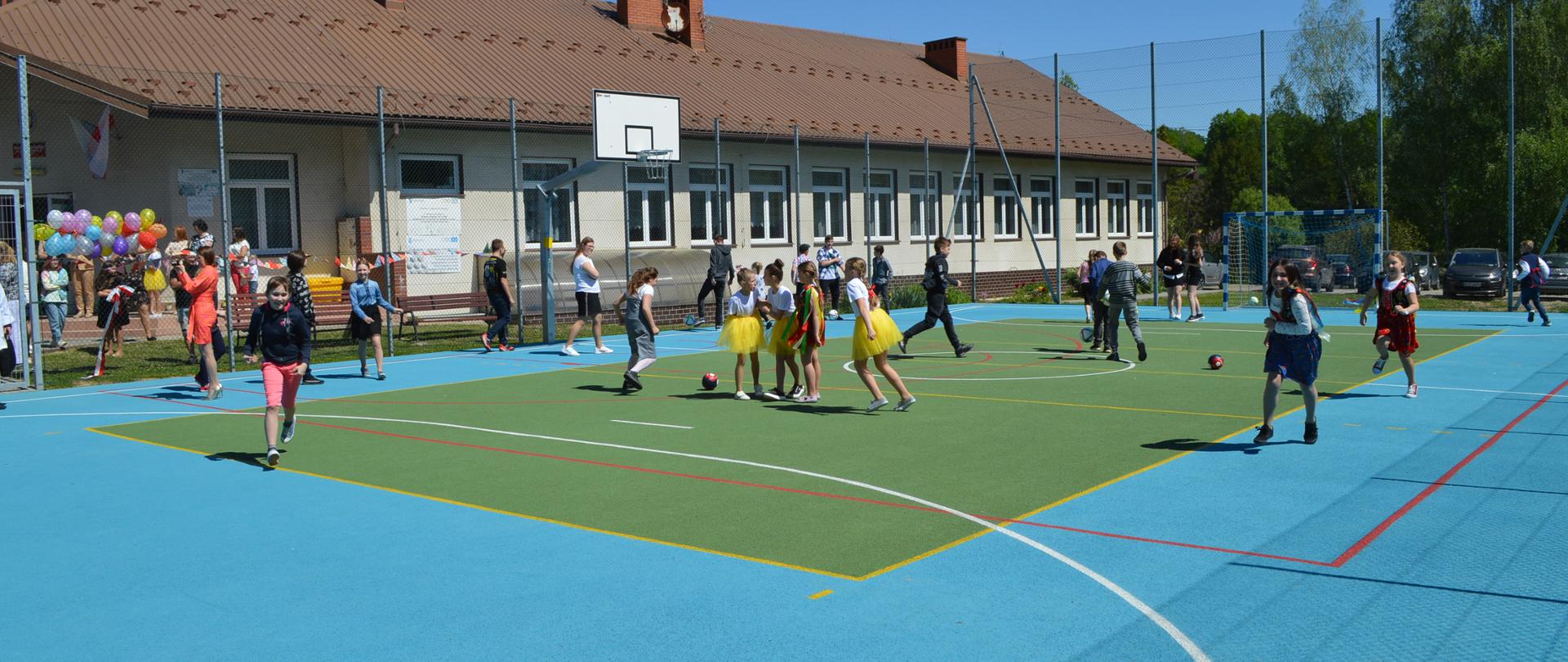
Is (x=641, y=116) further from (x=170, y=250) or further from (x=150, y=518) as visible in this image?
(x=150, y=518)

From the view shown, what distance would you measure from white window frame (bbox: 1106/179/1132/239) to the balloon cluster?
31.0 m

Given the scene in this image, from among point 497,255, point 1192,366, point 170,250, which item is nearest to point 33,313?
point 170,250

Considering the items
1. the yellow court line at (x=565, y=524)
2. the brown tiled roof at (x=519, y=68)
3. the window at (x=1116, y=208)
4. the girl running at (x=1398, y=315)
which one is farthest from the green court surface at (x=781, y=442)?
the window at (x=1116, y=208)

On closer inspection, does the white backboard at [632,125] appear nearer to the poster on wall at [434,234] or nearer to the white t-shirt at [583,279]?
the white t-shirt at [583,279]

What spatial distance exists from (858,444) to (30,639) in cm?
672

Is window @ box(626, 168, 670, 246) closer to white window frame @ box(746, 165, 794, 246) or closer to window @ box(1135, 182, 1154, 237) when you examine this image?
white window frame @ box(746, 165, 794, 246)

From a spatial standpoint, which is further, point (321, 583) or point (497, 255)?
point (497, 255)

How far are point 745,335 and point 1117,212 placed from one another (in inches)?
1286

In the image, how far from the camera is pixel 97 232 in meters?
20.6

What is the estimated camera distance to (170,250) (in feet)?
69.0

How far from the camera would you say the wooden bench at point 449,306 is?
2419 centimetres

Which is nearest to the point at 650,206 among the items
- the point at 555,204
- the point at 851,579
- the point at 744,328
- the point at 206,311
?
the point at 555,204

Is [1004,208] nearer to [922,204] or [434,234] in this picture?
[922,204]

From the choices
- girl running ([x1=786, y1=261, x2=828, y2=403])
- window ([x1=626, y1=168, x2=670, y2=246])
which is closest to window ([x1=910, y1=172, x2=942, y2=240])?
window ([x1=626, y1=168, x2=670, y2=246])
